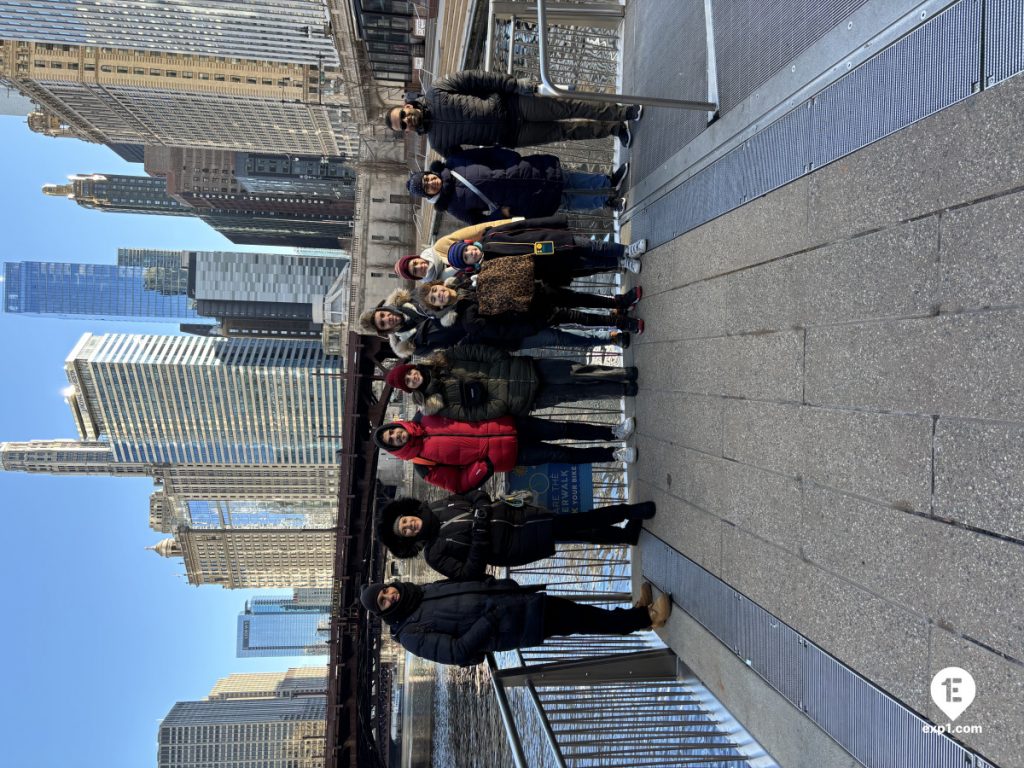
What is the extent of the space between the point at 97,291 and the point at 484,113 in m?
185

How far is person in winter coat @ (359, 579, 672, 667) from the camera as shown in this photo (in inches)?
217

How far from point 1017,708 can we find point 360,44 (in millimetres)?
47742

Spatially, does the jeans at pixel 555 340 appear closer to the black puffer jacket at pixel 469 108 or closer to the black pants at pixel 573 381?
the black pants at pixel 573 381

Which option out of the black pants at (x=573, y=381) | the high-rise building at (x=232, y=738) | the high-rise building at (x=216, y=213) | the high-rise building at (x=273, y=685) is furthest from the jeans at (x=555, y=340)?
the high-rise building at (x=273, y=685)

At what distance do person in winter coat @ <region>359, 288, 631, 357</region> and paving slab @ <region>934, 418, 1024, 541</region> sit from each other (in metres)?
3.54

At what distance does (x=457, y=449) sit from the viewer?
5996mm

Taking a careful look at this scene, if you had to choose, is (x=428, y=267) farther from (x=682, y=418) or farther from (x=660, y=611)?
(x=660, y=611)

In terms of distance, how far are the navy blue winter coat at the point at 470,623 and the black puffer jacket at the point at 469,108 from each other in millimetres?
4075

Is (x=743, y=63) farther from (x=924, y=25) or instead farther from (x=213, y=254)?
(x=213, y=254)

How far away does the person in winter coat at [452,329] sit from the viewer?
6.01 m

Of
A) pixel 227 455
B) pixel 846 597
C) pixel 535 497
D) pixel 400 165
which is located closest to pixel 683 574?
pixel 535 497

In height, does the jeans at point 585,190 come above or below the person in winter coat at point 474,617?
above

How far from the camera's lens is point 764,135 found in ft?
15.0

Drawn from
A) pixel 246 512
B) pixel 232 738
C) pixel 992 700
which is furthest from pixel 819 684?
pixel 232 738
